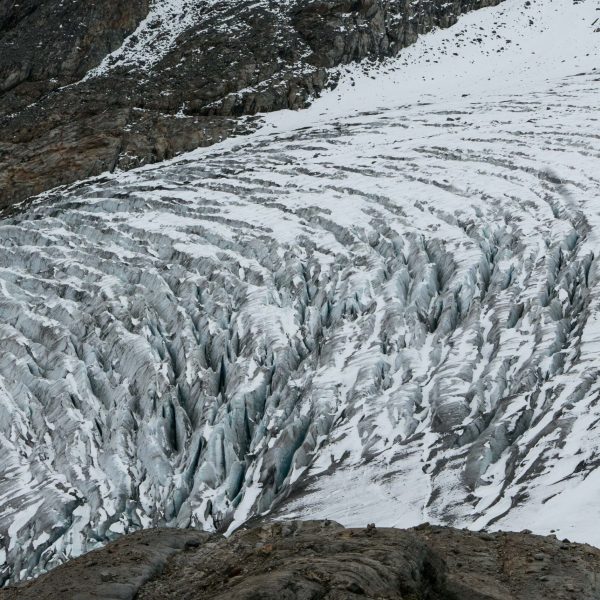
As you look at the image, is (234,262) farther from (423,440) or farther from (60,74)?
(60,74)

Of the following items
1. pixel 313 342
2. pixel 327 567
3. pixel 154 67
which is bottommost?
pixel 313 342

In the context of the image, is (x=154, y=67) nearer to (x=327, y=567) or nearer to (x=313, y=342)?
(x=313, y=342)

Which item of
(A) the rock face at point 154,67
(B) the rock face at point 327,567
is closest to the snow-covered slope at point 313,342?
(B) the rock face at point 327,567

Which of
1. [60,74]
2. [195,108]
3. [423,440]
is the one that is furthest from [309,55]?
[423,440]

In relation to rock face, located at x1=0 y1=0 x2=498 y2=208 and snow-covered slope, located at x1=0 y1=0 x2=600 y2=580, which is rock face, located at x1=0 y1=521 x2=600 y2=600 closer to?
snow-covered slope, located at x1=0 y1=0 x2=600 y2=580

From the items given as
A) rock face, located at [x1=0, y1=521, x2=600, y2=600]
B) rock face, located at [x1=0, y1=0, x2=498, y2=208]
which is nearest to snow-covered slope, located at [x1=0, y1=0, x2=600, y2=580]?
rock face, located at [x1=0, y1=521, x2=600, y2=600]

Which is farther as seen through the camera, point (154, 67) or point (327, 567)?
point (154, 67)

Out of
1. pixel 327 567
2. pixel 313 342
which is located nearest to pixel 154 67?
pixel 313 342
